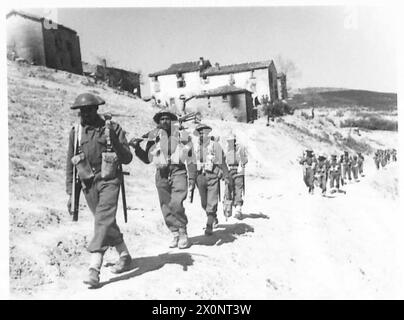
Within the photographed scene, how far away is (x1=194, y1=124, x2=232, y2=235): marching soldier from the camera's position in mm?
8438

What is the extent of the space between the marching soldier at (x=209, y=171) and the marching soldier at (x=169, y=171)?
1.23m

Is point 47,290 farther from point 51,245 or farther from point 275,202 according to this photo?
point 275,202

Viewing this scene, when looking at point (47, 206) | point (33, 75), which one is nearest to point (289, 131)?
point (33, 75)

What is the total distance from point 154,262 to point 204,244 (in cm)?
131

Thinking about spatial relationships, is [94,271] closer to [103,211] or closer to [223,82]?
[103,211]

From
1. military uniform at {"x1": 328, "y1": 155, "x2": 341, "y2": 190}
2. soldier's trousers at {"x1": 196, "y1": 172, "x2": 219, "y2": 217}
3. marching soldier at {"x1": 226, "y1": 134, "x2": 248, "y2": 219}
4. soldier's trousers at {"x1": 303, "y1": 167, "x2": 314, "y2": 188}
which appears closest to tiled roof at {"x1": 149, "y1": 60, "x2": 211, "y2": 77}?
marching soldier at {"x1": 226, "y1": 134, "x2": 248, "y2": 219}

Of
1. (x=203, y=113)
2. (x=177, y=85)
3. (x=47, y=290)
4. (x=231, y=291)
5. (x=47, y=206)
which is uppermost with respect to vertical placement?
(x=177, y=85)

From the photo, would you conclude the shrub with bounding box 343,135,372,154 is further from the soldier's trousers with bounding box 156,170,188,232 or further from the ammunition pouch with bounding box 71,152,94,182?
the ammunition pouch with bounding box 71,152,94,182

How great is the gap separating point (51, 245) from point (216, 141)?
3.85 meters

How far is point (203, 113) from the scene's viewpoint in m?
27.0

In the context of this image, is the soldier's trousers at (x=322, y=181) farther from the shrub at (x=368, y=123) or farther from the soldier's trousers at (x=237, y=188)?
the soldier's trousers at (x=237, y=188)

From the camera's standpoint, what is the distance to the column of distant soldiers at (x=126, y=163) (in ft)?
19.1

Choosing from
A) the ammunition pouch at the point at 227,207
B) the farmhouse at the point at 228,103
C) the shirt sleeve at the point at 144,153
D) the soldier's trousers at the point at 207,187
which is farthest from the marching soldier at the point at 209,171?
→ the farmhouse at the point at 228,103

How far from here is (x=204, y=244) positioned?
25.1 feet
